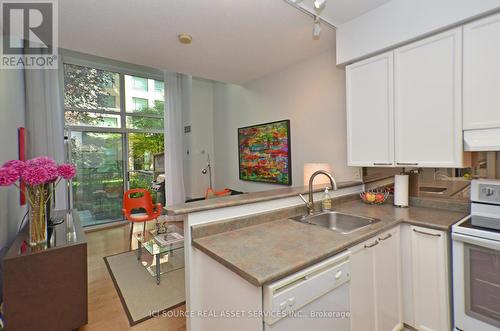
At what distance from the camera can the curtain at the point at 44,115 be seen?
10.9 ft

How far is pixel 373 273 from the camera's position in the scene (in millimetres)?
1494

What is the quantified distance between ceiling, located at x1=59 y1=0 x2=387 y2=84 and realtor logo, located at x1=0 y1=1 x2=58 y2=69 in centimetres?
9

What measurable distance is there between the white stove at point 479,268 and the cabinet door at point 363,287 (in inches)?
20.5

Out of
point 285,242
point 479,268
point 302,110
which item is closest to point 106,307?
point 285,242

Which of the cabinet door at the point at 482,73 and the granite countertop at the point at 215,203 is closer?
the granite countertop at the point at 215,203

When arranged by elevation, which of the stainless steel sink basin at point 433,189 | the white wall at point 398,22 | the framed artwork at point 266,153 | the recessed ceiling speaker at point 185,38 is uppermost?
the recessed ceiling speaker at point 185,38

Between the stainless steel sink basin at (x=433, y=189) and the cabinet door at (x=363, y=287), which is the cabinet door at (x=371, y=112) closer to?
the stainless steel sink basin at (x=433, y=189)

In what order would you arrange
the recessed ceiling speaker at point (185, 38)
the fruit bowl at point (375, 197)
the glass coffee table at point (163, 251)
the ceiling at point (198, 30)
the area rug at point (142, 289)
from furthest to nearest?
the glass coffee table at point (163, 251), the recessed ceiling speaker at point (185, 38), the fruit bowl at point (375, 197), the area rug at point (142, 289), the ceiling at point (198, 30)

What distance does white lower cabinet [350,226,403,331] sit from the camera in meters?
1.38

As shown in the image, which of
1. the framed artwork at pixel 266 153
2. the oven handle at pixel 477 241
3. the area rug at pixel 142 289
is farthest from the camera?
the framed artwork at pixel 266 153

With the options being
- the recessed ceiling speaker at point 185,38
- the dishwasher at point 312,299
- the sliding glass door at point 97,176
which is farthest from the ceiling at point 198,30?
the sliding glass door at point 97,176

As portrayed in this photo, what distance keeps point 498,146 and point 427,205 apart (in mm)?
816

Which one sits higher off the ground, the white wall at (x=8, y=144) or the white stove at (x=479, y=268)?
the white wall at (x=8, y=144)

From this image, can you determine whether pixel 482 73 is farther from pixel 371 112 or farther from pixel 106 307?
pixel 106 307
